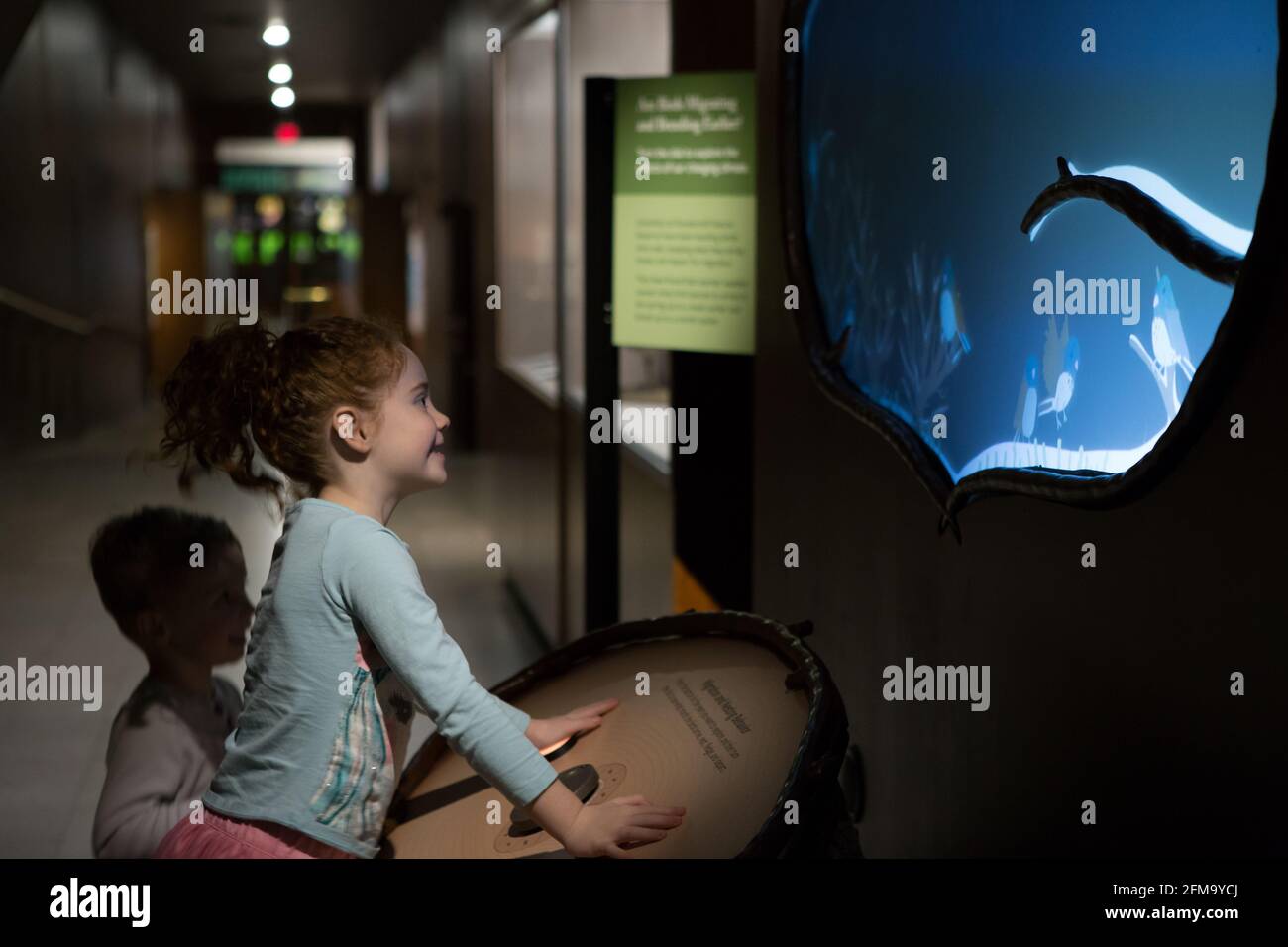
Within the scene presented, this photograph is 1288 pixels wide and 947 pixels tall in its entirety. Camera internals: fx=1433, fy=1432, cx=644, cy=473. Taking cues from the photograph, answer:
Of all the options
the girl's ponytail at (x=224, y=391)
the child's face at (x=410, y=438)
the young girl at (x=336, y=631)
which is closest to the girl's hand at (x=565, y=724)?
the young girl at (x=336, y=631)

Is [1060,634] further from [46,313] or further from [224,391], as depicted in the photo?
[46,313]

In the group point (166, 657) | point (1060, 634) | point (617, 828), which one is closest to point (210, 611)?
point (166, 657)

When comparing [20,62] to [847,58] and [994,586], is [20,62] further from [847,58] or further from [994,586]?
[994,586]

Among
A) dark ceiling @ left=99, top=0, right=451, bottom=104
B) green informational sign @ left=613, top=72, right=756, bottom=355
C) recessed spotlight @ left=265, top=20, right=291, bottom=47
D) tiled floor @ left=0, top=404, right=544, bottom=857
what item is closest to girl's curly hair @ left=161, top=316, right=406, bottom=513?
tiled floor @ left=0, top=404, right=544, bottom=857

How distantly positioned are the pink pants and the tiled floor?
503mm

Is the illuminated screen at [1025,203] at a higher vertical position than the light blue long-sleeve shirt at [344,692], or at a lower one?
higher

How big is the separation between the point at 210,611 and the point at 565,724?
2.11 ft

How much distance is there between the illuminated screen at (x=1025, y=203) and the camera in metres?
1.50

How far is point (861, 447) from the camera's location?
8.51 ft

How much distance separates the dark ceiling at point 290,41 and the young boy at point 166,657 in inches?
279

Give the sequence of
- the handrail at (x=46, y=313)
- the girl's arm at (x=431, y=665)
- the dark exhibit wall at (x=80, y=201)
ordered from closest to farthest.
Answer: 1. the girl's arm at (x=431, y=665)
2. the handrail at (x=46, y=313)
3. the dark exhibit wall at (x=80, y=201)

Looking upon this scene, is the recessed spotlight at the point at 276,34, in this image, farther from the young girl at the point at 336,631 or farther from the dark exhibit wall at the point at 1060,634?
the young girl at the point at 336,631

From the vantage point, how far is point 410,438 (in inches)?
68.2
